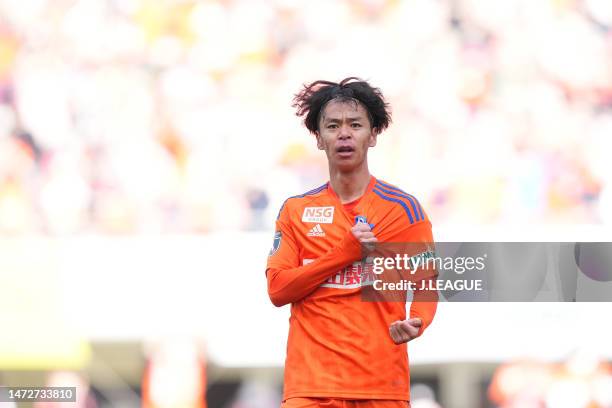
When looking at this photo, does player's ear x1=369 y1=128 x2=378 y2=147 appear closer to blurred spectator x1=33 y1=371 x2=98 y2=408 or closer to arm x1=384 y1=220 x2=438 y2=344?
arm x1=384 y1=220 x2=438 y2=344

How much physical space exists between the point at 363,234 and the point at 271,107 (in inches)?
74.3

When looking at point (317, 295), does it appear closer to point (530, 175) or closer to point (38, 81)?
point (530, 175)

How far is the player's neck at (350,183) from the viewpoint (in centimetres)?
278

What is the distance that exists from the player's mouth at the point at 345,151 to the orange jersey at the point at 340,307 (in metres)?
0.14

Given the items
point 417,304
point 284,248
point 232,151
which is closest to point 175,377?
point 232,151

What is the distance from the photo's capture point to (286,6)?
441 centimetres

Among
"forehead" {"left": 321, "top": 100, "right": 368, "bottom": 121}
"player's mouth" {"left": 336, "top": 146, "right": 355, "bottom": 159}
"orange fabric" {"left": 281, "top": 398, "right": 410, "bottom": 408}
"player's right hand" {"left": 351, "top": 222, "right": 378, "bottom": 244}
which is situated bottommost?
"orange fabric" {"left": 281, "top": 398, "right": 410, "bottom": 408}

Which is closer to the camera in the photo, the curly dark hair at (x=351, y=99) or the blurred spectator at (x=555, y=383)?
the curly dark hair at (x=351, y=99)

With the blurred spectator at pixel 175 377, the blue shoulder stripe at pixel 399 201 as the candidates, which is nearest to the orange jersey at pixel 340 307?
the blue shoulder stripe at pixel 399 201

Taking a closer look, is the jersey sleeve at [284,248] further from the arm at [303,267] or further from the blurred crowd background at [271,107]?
the blurred crowd background at [271,107]

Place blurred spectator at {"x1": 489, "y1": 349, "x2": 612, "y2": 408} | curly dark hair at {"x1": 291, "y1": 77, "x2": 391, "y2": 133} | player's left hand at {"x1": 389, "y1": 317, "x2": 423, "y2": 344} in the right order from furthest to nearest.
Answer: blurred spectator at {"x1": 489, "y1": 349, "x2": 612, "y2": 408} → curly dark hair at {"x1": 291, "y1": 77, "x2": 391, "y2": 133} → player's left hand at {"x1": 389, "y1": 317, "x2": 423, "y2": 344}

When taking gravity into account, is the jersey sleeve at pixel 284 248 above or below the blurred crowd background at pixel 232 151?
below

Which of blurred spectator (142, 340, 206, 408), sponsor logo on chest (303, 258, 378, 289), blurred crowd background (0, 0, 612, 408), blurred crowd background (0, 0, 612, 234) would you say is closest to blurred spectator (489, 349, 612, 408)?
blurred crowd background (0, 0, 612, 408)

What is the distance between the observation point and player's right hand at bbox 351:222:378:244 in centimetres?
257
